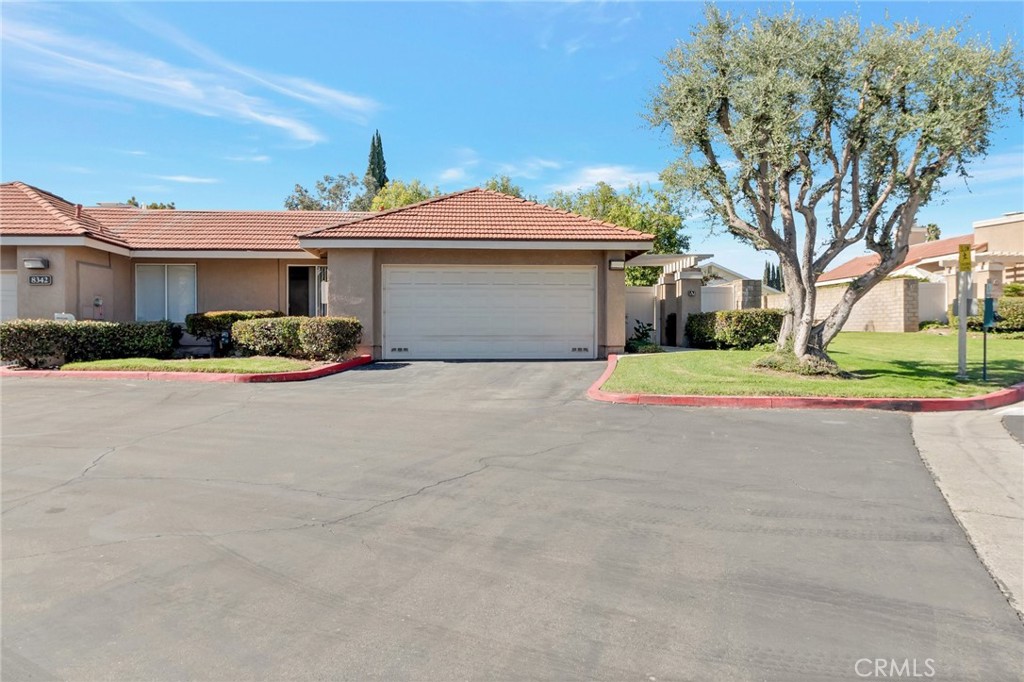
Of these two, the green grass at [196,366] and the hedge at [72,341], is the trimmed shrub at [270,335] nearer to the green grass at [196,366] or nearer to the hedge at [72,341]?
the green grass at [196,366]

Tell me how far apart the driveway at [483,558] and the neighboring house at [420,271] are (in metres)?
8.50

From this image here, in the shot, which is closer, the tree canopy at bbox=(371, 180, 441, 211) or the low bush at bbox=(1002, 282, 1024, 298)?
the low bush at bbox=(1002, 282, 1024, 298)

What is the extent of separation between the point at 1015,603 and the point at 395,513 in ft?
13.2

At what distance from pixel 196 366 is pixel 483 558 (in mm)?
10590

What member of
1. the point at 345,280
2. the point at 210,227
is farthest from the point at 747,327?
the point at 210,227

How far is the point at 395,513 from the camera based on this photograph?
490 cm

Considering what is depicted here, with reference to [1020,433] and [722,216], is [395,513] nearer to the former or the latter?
[1020,433]

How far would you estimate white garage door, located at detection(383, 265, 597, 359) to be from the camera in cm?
1622

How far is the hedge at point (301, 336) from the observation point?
45.2 ft

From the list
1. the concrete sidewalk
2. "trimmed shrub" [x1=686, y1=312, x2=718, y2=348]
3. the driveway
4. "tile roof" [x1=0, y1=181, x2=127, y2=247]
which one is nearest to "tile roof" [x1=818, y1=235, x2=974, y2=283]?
"trimmed shrub" [x1=686, y1=312, x2=718, y2=348]

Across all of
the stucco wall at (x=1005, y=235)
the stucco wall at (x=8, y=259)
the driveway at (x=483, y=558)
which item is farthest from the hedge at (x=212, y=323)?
the stucco wall at (x=1005, y=235)

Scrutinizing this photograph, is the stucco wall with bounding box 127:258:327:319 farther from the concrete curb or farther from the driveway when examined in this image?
the driveway

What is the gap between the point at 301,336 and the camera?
13.8 m

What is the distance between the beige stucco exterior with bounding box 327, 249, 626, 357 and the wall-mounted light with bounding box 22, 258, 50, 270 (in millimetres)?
6799
